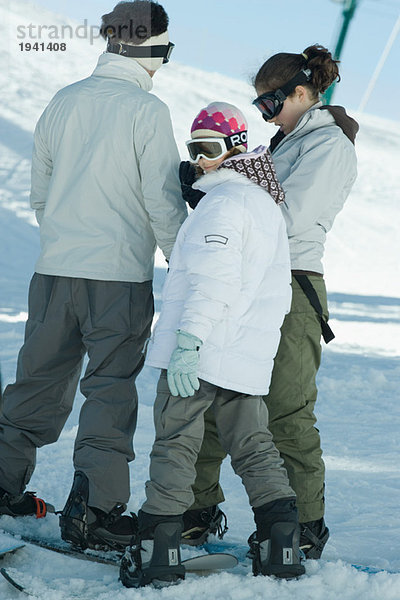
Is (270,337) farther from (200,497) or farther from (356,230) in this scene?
(356,230)

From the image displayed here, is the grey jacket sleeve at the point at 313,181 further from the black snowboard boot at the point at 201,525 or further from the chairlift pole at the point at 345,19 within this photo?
the chairlift pole at the point at 345,19

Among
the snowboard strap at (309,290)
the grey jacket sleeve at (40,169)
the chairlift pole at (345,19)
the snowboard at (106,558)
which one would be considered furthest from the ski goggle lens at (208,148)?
the chairlift pole at (345,19)

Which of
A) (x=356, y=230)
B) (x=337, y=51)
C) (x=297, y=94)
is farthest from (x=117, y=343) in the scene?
(x=356, y=230)

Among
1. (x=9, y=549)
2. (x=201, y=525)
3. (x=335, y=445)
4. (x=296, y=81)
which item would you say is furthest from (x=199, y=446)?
(x=335, y=445)

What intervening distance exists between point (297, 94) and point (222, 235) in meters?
0.96

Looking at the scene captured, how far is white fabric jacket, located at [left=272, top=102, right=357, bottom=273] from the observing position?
2926 millimetres

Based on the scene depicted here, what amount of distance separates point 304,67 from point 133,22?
2.35 ft

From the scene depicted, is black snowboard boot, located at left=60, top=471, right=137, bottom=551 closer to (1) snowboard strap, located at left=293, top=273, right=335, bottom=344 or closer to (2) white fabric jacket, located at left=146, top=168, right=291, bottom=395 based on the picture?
(2) white fabric jacket, located at left=146, top=168, right=291, bottom=395

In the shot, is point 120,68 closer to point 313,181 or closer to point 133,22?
point 133,22

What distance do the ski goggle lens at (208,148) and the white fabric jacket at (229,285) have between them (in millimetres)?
93

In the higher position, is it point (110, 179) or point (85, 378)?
point (110, 179)

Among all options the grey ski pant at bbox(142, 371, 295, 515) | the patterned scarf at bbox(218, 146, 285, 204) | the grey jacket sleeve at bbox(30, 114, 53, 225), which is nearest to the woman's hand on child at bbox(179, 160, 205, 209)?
the patterned scarf at bbox(218, 146, 285, 204)

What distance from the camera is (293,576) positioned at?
253cm

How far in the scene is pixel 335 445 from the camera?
4.79m
